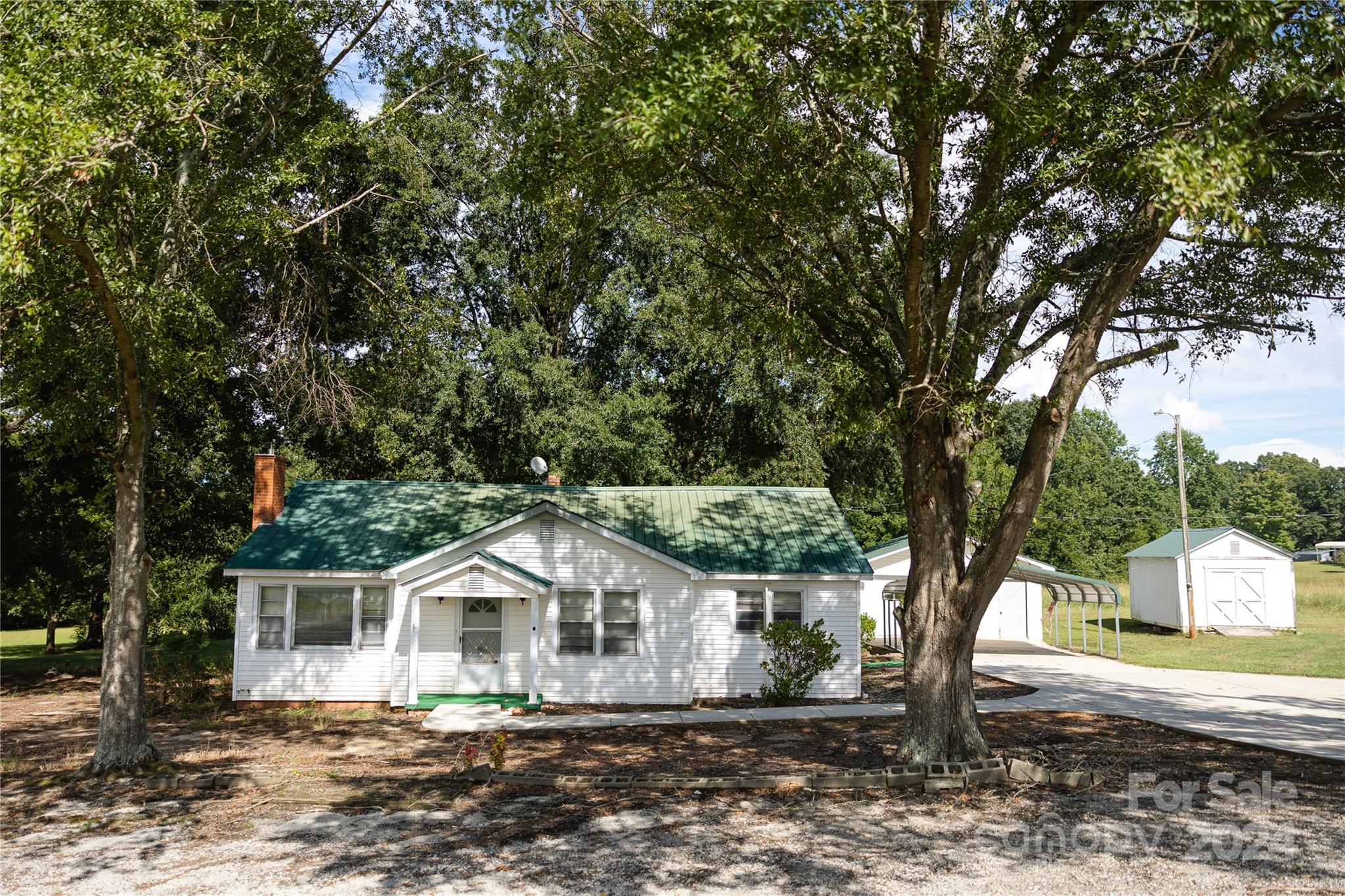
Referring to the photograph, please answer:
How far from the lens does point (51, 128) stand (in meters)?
Answer: 8.77

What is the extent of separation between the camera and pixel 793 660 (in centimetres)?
1767

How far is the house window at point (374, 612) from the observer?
57.7 feet

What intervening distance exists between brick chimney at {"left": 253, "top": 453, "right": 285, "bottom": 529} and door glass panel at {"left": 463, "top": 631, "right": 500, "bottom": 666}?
504cm

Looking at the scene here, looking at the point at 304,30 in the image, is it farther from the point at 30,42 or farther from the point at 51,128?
the point at 51,128

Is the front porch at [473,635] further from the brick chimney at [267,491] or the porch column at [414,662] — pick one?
the brick chimney at [267,491]

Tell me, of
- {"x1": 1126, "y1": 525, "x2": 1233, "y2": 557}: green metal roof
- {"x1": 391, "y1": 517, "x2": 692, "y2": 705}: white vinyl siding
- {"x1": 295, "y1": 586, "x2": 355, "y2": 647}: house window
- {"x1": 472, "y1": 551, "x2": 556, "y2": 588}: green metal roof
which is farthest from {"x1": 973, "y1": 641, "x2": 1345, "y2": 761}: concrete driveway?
{"x1": 295, "y1": 586, "x2": 355, "y2": 647}: house window

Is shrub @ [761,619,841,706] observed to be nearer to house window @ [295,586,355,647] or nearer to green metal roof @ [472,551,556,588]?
green metal roof @ [472,551,556,588]

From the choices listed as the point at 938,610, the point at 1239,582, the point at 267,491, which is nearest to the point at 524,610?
the point at 267,491

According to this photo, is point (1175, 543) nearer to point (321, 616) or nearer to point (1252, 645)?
point (1252, 645)

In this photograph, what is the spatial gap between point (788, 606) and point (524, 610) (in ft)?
17.1

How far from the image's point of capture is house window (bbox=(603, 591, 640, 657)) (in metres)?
17.8

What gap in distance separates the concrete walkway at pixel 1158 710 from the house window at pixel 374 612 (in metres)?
2.03

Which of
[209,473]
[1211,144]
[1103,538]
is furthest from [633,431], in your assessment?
[1103,538]

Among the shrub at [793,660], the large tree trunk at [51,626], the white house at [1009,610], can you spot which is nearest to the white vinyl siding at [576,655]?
the shrub at [793,660]
